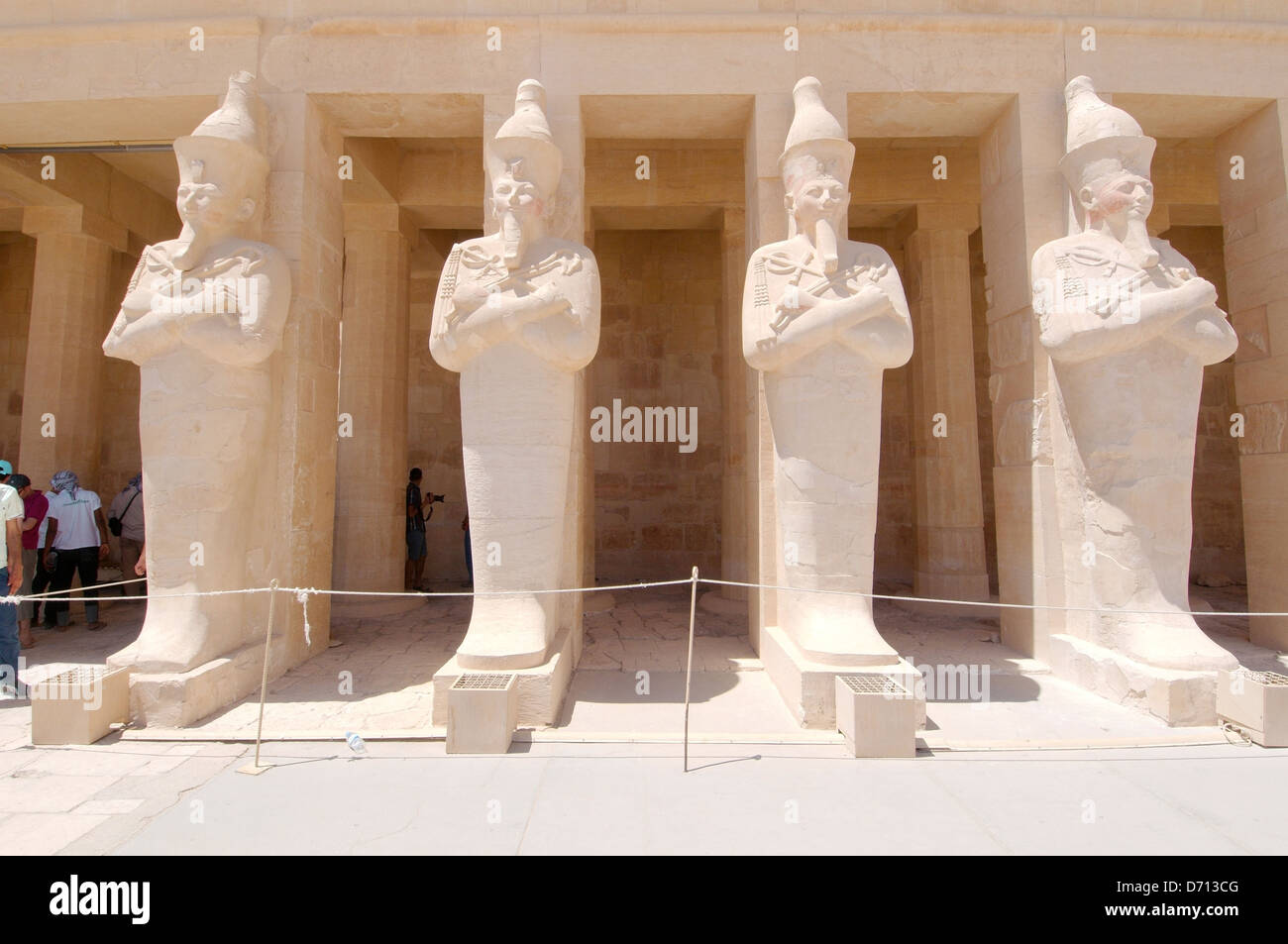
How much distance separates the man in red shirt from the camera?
5680 mm

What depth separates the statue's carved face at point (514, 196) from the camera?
4184 millimetres

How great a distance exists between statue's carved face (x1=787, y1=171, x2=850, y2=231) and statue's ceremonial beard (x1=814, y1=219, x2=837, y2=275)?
→ 0.06 metres

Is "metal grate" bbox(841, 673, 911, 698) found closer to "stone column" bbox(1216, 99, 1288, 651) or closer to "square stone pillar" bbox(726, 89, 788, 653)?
"square stone pillar" bbox(726, 89, 788, 653)

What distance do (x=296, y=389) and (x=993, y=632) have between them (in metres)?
5.89

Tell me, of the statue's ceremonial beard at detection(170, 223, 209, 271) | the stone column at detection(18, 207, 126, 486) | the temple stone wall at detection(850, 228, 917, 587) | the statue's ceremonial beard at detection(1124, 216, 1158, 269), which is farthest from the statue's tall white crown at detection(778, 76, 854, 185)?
the stone column at detection(18, 207, 126, 486)

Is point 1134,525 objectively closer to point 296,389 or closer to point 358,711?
point 358,711

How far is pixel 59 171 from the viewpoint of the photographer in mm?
6914

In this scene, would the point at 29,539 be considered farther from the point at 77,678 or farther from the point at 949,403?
the point at 949,403

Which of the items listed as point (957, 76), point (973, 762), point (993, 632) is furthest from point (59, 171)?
point (993, 632)

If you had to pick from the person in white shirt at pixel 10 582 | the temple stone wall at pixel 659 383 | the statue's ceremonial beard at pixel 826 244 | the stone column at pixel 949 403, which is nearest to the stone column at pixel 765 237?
the statue's ceremonial beard at pixel 826 244

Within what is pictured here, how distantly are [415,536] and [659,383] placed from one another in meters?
3.76

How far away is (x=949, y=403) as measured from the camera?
7.68 meters

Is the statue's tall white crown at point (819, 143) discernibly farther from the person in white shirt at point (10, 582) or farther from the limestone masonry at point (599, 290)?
the person in white shirt at point (10, 582)

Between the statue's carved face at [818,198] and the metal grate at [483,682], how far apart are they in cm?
330
